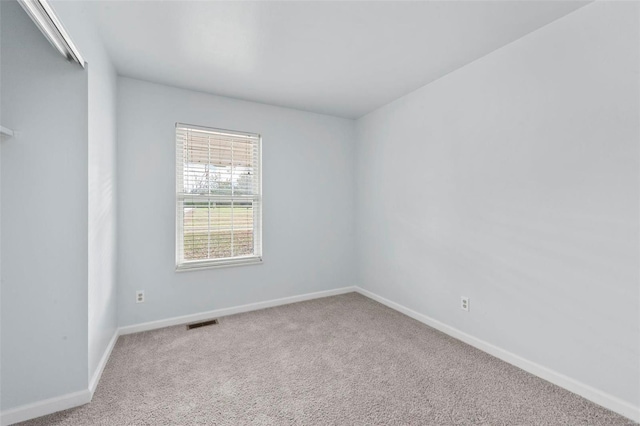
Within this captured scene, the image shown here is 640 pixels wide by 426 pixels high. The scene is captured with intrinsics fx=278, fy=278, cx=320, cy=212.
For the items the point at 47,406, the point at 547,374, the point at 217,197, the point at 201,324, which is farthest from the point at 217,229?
the point at 547,374

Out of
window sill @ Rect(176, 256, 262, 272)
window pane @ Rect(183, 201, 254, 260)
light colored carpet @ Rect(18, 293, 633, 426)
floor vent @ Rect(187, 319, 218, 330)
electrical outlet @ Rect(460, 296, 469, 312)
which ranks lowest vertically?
light colored carpet @ Rect(18, 293, 633, 426)

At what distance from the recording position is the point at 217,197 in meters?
3.16

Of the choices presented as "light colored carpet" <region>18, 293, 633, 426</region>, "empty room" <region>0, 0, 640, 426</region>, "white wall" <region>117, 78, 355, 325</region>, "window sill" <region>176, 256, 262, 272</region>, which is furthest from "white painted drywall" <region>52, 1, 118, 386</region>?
"window sill" <region>176, 256, 262, 272</region>

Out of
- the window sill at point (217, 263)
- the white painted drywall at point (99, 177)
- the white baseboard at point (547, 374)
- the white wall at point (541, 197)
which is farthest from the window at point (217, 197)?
the white baseboard at point (547, 374)

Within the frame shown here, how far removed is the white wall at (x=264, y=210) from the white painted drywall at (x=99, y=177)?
0.19m

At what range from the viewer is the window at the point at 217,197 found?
3.01 m

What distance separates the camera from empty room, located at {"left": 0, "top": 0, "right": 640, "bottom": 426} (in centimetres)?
161

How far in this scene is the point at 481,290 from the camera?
240 centimetres

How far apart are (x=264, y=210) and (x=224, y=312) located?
4.11 feet

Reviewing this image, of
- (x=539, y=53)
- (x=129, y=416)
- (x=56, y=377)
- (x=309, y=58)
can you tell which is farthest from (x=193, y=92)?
(x=539, y=53)

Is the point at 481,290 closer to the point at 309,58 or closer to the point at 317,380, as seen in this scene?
the point at 317,380

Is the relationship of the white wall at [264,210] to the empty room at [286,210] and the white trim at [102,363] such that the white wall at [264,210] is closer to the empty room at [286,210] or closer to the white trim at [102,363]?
the empty room at [286,210]

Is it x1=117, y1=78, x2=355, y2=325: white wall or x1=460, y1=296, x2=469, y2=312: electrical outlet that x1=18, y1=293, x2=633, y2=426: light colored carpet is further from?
x1=117, y1=78, x2=355, y2=325: white wall

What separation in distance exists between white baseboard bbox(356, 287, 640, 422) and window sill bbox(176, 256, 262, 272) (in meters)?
1.97
